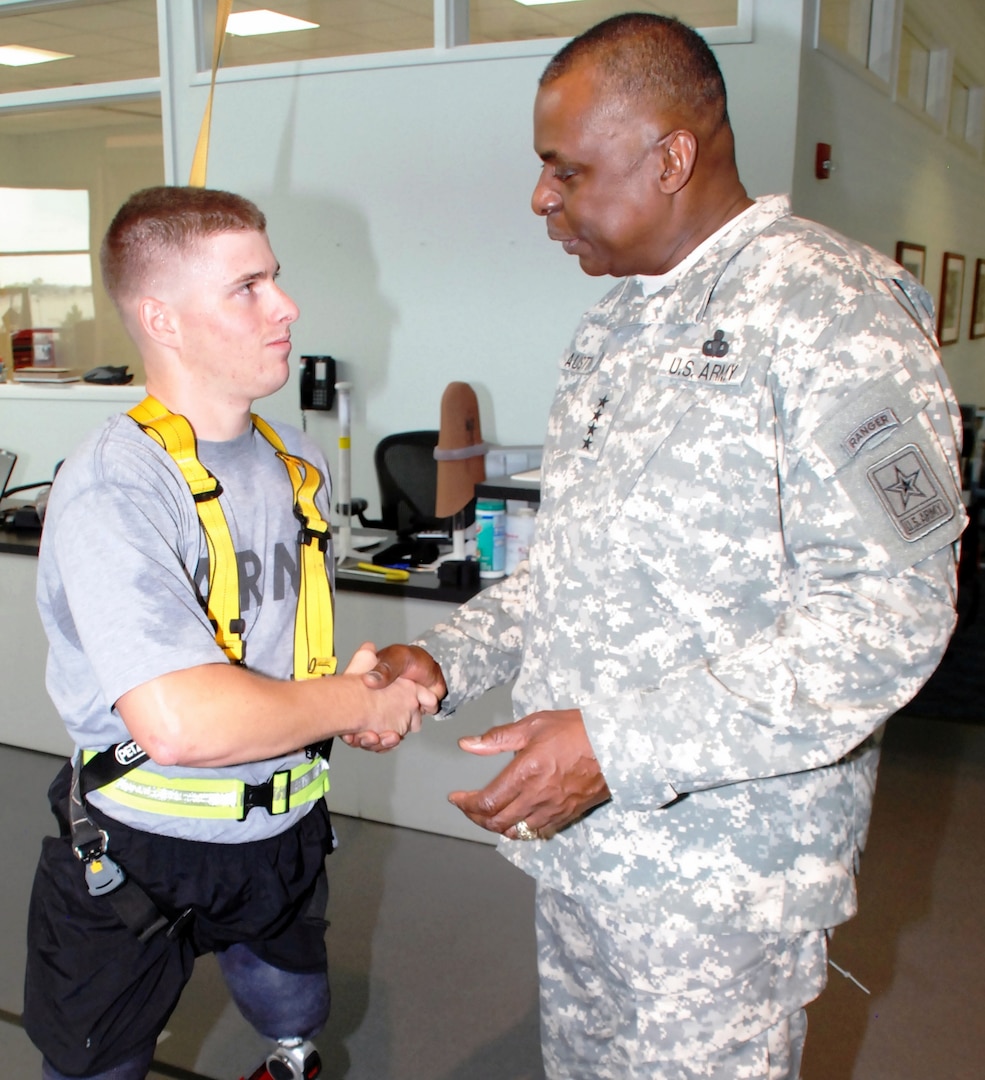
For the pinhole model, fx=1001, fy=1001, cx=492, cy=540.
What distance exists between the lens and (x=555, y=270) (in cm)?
418

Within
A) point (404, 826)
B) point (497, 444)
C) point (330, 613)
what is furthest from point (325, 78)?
point (330, 613)

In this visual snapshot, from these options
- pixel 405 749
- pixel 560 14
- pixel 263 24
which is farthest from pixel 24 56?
pixel 405 749

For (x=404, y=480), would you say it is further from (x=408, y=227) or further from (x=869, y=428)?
(x=869, y=428)

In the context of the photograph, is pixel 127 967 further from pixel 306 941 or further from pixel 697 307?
pixel 697 307

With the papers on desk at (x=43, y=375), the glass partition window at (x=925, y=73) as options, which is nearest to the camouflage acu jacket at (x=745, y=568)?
the papers on desk at (x=43, y=375)

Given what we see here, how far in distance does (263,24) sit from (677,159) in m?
6.60

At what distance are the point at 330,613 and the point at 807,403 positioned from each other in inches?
29.7

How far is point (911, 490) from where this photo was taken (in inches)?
39.4

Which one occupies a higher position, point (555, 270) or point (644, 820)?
point (555, 270)

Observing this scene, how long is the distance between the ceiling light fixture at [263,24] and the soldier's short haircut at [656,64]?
6071 mm

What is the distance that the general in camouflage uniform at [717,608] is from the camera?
101cm

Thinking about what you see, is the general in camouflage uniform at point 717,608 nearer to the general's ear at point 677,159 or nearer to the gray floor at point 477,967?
the general's ear at point 677,159

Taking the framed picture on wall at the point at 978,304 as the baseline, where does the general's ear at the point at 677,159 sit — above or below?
below

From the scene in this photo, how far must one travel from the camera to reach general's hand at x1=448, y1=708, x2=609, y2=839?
42.7 inches
